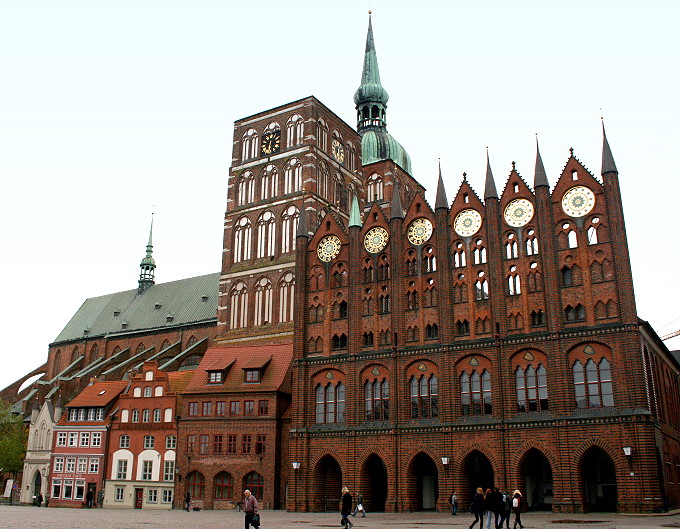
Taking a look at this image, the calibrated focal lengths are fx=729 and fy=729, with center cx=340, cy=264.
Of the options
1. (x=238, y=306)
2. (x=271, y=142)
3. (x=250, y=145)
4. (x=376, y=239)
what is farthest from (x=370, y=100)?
(x=376, y=239)

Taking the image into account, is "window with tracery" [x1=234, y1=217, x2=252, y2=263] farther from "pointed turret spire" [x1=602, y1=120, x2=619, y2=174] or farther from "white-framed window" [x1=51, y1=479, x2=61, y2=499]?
"pointed turret spire" [x1=602, y1=120, x2=619, y2=174]

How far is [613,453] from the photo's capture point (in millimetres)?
40625

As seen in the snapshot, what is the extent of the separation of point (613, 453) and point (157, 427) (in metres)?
37.9

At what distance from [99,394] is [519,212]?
43925 millimetres

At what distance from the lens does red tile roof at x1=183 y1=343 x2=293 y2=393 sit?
185 feet

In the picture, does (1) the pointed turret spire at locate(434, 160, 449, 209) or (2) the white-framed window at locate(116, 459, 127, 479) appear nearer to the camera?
(1) the pointed turret spire at locate(434, 160, 449, 209)

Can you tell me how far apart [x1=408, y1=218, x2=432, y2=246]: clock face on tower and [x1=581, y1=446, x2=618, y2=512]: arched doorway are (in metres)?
17.7

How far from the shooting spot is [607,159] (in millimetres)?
45625

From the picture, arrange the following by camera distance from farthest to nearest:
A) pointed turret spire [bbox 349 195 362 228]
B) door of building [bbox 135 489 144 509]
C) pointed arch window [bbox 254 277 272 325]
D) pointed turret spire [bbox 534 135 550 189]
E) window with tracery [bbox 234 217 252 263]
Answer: window with tracery [bbox 234 217 252 263], pointed arch window [bbox 254 277 272 325], door of building [bbox 135 489 144 509], pointed turret spire [bbox 349 195 362 228], pointed turret spire [bbox 534 135 550 189]

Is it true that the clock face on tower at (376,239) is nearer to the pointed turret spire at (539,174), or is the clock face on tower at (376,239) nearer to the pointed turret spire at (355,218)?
the pointed turret spire at (355,218)

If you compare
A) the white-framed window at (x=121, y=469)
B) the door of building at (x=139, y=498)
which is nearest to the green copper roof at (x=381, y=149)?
the white-framed window at (x=121, y=469)

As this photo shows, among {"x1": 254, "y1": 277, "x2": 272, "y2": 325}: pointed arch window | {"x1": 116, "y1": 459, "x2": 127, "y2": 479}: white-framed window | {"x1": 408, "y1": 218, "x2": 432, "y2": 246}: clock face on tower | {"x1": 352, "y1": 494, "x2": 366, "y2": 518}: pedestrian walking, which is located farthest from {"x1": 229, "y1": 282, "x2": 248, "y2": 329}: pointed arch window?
{"x1": 352, "y1": 494, "x2": 366, "y2": 518}: pedestrian walking

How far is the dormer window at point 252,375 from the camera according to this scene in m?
57.1

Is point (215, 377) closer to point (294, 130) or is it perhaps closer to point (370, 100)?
point (294, 130)
